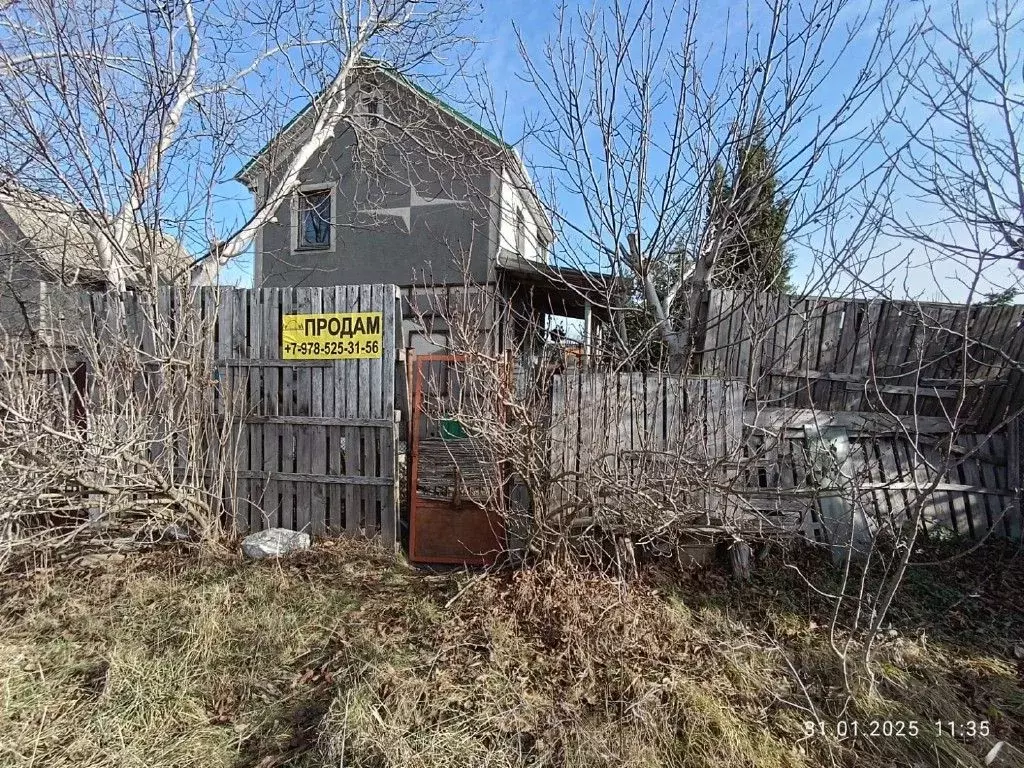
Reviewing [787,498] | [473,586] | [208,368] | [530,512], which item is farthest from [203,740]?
[787,498]

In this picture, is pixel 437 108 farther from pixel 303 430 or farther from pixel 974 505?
pixel 974 505

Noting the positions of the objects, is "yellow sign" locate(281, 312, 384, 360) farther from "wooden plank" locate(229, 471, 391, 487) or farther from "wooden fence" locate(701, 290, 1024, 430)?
"wooden fence" locate(701, 290, 1024, 430)

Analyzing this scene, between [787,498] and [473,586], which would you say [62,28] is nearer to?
[473,586]

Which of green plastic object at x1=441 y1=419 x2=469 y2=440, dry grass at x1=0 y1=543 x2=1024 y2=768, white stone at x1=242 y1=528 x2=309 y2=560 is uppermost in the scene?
green plastic object at x1=441 y1=419 x2=469 y2=440

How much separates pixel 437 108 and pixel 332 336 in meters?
5.10

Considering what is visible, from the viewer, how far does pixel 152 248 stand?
169 inches

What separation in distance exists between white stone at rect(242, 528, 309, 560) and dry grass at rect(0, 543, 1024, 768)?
464 millimetres

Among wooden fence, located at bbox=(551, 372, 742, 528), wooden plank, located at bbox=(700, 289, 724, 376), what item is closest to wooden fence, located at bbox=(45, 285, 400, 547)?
wooden fence, located at bbox=(551, 372, 742, 528)

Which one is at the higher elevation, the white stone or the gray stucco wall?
the gray stucco wall

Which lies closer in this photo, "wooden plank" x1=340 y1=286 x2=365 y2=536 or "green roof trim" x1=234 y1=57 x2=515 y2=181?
"wooden plank" x1=340 y1=286 x2=365 y2=536

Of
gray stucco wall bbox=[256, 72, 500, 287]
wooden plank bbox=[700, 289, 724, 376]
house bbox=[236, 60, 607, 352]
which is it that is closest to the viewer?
wooden plank bbox=[700, 289, 724, 376]

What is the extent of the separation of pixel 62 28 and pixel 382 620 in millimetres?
6100

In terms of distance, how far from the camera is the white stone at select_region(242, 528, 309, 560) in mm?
4277

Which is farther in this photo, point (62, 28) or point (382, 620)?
point (62, 28)
